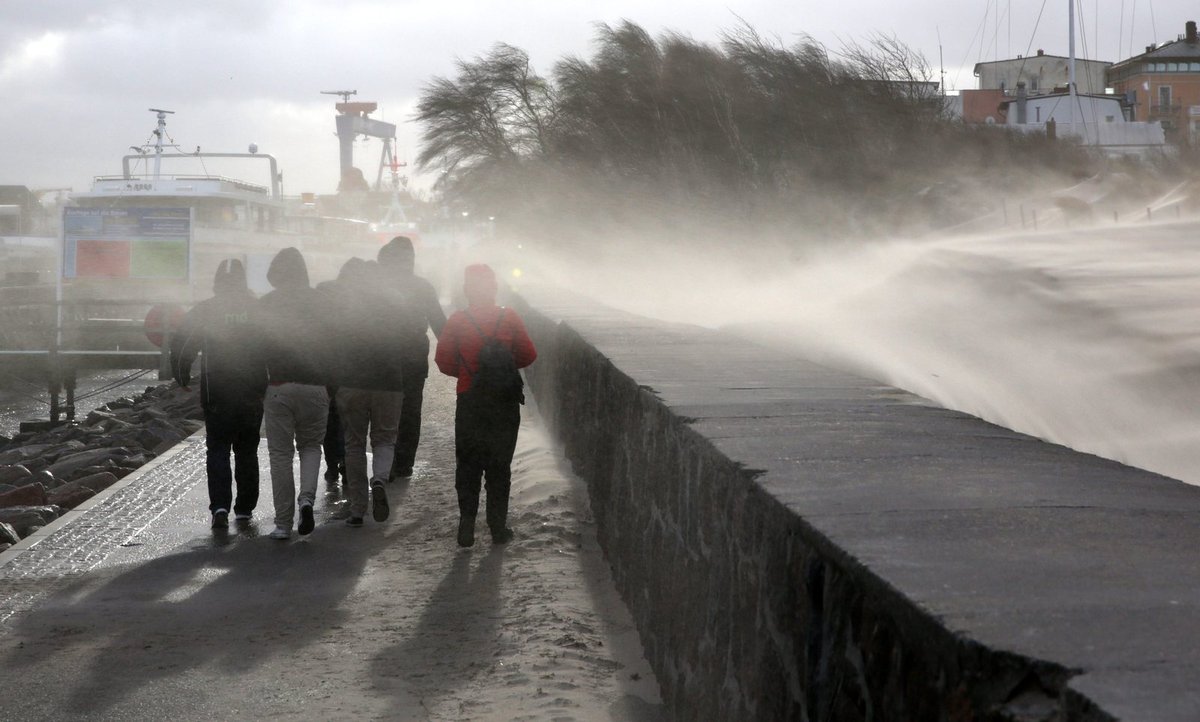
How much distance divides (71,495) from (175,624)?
21.9 ft

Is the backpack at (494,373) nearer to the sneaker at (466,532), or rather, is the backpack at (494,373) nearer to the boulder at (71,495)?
the sneaker at (466,532)

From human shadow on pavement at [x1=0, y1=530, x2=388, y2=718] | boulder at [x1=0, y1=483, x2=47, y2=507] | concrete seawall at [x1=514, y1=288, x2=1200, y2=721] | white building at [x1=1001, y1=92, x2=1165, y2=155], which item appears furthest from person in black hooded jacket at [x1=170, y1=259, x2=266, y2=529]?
white building at [x1=1001, y1=92, x2=1165, y2=155]

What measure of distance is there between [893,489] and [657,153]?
35.5 metres

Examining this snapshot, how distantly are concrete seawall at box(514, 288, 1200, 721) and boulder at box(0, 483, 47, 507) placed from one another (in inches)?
309

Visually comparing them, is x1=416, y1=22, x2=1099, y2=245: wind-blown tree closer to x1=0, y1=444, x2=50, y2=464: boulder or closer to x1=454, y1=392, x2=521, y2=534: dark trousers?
x1=0, y1=444, x2=50, y2=464: boulder

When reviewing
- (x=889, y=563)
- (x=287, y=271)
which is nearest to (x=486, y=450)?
(x=287, y=271)

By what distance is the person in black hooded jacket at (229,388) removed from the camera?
898cm

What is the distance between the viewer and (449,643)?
6.02 metres

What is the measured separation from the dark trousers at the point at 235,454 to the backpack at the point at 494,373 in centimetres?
176

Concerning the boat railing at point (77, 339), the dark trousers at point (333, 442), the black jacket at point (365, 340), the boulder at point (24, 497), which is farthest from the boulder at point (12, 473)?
the black jacket at point (365, 340)

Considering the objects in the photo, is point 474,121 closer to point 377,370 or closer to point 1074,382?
point 1074,382

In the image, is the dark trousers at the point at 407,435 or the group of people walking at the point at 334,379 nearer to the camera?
the group of people walking at the point at 334,379

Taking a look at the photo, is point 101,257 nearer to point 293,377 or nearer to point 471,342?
point 293,377

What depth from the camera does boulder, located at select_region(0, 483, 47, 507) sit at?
485 inches
